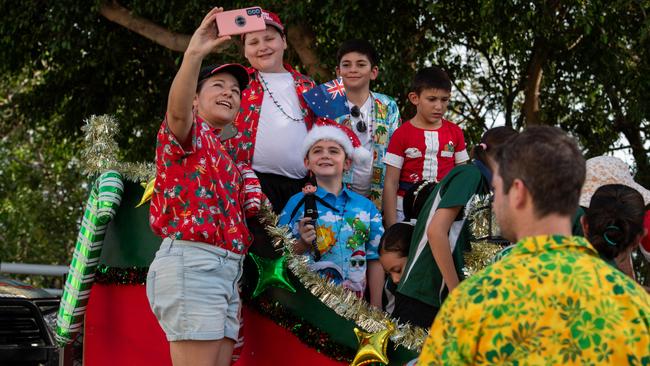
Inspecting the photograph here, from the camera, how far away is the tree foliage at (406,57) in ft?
35.6

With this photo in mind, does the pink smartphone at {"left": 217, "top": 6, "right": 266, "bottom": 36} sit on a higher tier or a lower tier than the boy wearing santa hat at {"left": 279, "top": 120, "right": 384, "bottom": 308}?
higher

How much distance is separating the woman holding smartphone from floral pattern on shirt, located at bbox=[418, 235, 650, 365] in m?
3.02

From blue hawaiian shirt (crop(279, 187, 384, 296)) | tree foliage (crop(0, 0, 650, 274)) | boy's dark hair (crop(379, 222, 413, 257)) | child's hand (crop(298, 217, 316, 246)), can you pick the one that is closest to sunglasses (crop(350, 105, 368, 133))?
blue hawaiian shirt (crop(279, 187, 384, 296))

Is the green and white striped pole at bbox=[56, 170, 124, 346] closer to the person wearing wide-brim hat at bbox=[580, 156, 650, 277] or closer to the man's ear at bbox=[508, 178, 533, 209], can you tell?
the person wearing wide-brim hat at bbox=[580, 156, 650, 277]

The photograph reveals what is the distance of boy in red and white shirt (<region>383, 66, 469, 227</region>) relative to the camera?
19.0ft

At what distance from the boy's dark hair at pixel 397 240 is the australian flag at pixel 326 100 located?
0.81 m

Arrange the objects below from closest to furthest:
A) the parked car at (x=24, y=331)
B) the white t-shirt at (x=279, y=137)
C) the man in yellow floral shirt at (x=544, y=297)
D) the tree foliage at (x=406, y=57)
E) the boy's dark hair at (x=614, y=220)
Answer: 1. the man in yellow floral shirt at (x=544, y=297)
2. the boy's dark hair at (x=614, y=220)
3. the white t-shirt at (x=279, y=137)
4. the parked car at (x=24, y=331)
5. the tree foliage at (x=406, y=57)

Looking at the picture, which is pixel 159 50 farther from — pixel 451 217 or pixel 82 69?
pixel 451 217

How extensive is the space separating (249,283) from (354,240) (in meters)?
0.55

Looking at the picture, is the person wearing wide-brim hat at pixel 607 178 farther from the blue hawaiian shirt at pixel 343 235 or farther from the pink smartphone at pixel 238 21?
the pink smartphone at pixel 238 21

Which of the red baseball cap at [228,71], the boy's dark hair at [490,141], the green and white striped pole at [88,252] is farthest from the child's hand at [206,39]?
the green and white striped pole at [88,252]

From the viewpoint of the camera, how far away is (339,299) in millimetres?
4641

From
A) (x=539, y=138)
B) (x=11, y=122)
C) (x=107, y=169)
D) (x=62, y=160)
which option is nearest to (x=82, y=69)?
(x=11, y=122)

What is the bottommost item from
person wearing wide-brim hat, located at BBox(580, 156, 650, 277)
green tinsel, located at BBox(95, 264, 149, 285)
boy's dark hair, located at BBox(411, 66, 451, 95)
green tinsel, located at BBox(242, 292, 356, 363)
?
green tinsel, located at BBox(242, 292, 356, 363)
